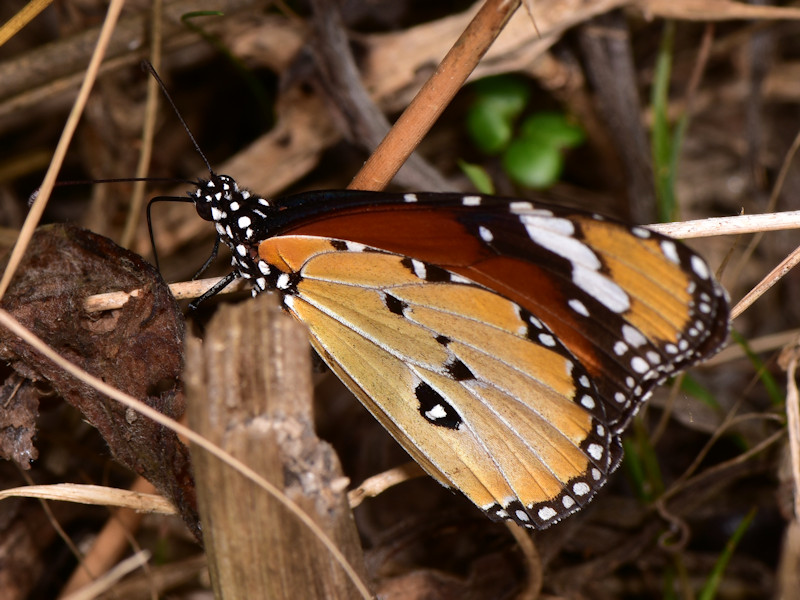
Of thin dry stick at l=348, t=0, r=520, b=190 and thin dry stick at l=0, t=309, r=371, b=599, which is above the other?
thin dry stick at l=348, t=0, r=520, b=190

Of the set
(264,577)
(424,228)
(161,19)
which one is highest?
(161,19)

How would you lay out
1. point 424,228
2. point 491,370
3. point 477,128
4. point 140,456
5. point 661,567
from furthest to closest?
point 477,128, point 661,567, point 491,370, point 424,228, point 140,456

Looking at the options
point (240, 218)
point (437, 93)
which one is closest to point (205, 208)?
point (240, 218)

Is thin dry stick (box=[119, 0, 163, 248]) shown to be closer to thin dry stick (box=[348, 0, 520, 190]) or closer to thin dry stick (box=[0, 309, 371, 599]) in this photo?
thin dry stick (box=[348, 0, 520, 190])

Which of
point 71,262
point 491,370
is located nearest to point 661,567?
point 491,370

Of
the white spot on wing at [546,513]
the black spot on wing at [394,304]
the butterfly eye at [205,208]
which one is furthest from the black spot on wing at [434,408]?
the butterfly eye at [205,208]

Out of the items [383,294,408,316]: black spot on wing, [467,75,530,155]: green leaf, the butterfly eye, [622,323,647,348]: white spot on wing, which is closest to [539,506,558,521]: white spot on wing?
[622,323,647,348]: white spot on wing

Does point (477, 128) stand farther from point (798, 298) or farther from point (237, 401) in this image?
point (237, 401)
